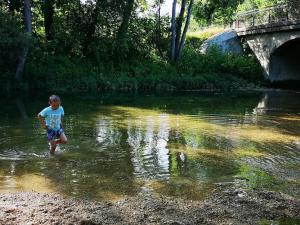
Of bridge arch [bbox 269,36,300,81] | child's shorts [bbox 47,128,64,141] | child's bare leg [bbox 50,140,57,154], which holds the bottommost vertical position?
child's bare leg [bbox 50,140,57,154]

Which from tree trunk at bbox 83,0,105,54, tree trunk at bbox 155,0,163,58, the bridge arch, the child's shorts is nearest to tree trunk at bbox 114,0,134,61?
tree trunk at bbox 83,0,105,54

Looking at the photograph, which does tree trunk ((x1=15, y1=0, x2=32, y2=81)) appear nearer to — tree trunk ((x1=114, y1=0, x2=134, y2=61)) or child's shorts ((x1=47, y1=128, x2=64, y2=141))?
tree trunk ((x1=114, y1=0, x2=134, y2=61))

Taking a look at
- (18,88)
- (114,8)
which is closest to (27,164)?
(18,88)

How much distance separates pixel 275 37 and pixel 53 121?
27.4 m

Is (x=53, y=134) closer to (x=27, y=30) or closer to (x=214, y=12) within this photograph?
(x=27, y=30)

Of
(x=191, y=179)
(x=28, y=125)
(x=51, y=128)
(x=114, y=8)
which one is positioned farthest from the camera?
(x=114, y=8)

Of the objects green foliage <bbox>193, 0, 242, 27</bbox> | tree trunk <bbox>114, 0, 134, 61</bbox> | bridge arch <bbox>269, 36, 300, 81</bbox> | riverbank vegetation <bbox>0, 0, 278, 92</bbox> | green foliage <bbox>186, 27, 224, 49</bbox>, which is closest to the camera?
riverbank vegetation <bbox>0, 0, 278, 92</bbox>

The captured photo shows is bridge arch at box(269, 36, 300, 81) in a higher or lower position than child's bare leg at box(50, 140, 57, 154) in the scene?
higher

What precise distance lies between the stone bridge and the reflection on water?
15.2 m

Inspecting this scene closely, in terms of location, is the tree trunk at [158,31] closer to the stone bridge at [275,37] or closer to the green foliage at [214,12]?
the stone bridge at [275,37]

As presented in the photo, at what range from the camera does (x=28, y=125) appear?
46.5ft

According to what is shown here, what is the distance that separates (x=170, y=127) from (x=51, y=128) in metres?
5.56

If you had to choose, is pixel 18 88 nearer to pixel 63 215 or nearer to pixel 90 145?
pixel 90 145

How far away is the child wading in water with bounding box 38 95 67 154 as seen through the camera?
955 cm
